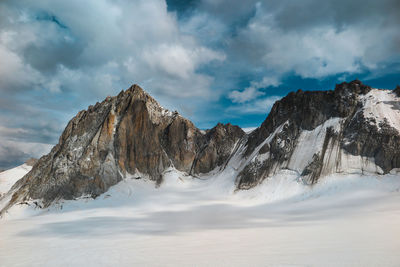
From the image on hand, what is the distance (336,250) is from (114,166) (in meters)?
38.5

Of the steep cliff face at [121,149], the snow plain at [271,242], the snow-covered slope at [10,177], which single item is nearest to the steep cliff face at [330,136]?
the snow plain at [271,242]

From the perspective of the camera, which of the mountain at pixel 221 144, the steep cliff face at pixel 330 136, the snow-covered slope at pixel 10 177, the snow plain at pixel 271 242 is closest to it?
the snow plain at pixel 271 242

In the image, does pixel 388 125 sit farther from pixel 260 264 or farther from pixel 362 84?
pixel 260 264

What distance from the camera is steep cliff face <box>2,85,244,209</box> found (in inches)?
1567

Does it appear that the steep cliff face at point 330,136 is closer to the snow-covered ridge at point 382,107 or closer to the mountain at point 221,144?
the snow-covered ridge at point 382,107

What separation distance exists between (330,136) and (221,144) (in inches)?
844

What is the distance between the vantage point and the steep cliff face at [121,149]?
1567 inches

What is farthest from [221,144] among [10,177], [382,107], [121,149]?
[10,177]

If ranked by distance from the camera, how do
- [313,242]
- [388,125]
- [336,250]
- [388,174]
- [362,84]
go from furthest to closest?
1. [362,84]
2. [388,125]
3. [388,174]
4. [313,242]
5. [336,250]

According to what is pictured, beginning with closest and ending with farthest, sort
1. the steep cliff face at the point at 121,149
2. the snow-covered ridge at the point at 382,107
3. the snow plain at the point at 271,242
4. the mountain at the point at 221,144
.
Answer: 1. the snow plain at the point at 271,242
2. the snow-covered ridge at the point at 382,107
3. the mountain at the point at 221,144
4. the steep cliff face at the point at 121,149

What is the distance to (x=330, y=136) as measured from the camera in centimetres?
3234

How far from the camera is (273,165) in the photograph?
35750mm

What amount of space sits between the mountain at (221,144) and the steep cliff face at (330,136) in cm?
10

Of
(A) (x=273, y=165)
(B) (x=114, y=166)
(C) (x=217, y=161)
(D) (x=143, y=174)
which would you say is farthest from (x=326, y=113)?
(B) (x=114, y=166)
